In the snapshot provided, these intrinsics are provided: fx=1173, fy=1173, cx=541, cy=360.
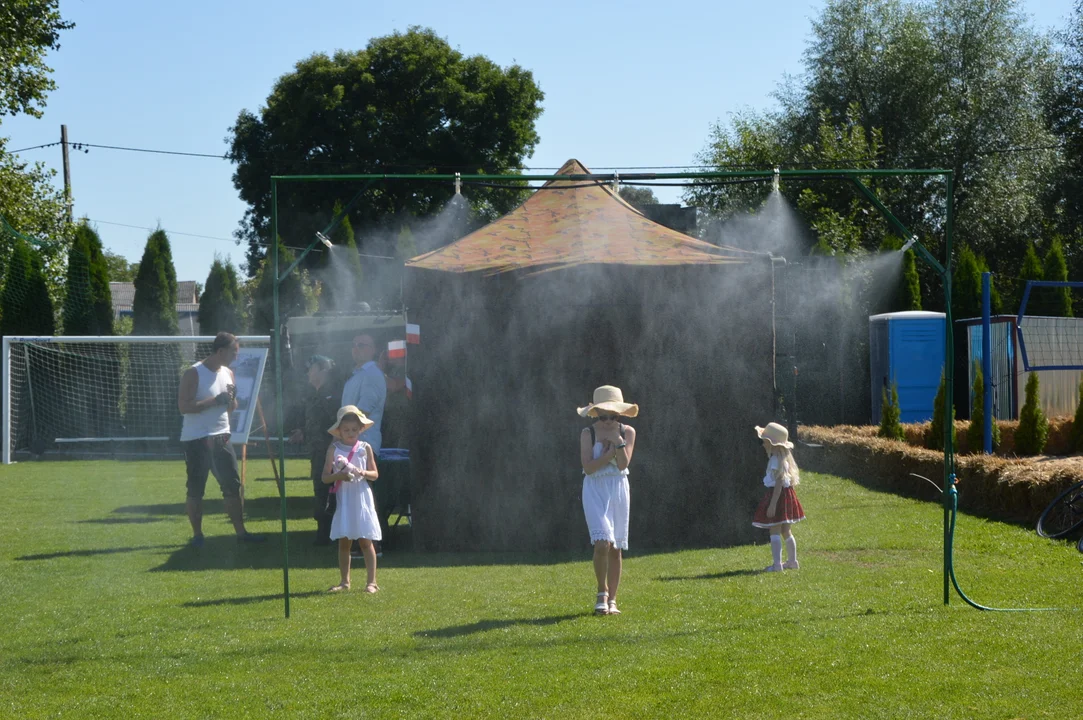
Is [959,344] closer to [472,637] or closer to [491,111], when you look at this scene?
[472,637]

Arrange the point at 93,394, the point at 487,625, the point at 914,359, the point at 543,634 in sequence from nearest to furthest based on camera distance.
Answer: the point at 543,634 < the point at 487,625 < the point at 914,359 < the point at 93,394

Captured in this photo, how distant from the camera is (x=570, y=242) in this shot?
35.8 feet

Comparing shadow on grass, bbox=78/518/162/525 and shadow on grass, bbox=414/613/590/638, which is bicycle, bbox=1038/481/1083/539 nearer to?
shadow on grass, bbox=414/613/590/638

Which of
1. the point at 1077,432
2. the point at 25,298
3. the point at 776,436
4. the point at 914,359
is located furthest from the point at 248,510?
the point at 25,298

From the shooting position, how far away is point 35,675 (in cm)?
631

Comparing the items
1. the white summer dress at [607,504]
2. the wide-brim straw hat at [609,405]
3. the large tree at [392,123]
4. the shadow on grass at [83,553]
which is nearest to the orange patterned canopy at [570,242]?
the wide-brim straw hat at [609,405]

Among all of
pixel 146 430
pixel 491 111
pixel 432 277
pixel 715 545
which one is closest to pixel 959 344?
pixel 715 545

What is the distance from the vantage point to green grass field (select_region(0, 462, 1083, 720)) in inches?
221

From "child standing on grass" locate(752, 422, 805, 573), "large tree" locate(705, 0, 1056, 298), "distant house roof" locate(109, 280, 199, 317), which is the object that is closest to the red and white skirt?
"child standing on grass" locate(752, 422, 805, 573)

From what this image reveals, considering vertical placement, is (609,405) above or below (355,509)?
above

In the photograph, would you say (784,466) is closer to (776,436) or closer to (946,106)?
(776,436)

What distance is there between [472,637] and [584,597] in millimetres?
1404

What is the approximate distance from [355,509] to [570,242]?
3477 mm

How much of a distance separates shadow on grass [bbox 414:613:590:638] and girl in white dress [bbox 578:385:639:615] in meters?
0.28
